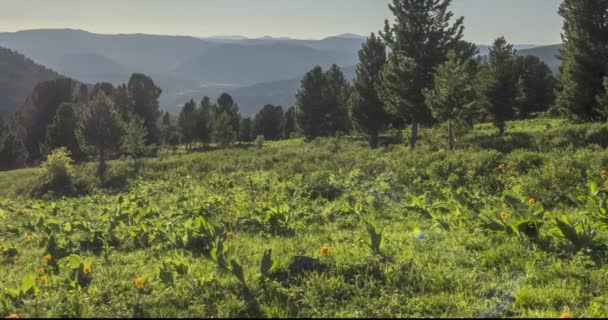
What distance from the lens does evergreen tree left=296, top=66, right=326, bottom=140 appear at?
5125cm

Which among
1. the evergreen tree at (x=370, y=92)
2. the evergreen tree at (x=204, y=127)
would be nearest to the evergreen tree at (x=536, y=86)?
the evergreen tree at (x=370, y=92)

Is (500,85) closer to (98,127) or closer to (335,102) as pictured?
(335,102)

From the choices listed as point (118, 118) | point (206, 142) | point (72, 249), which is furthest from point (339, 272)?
point (206, 142)

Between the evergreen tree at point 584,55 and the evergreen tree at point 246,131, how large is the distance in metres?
51.6

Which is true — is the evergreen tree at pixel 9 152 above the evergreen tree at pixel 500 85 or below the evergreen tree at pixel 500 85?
below

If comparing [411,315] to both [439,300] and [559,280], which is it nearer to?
[439,300]

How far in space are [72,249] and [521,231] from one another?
752cm

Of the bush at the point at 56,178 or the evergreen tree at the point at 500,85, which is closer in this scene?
the bush at the point at 56,178

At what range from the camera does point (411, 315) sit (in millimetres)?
4426

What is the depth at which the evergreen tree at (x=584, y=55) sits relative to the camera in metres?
26.8

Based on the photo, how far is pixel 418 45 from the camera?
89.7 ft

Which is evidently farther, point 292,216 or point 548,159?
point 548,159

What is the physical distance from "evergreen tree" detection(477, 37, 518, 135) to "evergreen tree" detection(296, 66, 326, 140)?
2442 centimetres

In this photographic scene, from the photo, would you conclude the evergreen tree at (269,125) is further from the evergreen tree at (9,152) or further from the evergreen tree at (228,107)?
the evergreen tree at (9,152)
